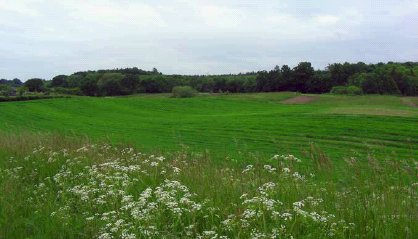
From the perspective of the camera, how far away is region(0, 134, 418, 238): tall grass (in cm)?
472

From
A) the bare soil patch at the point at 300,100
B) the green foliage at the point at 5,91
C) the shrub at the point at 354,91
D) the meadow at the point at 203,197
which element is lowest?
the bare soil patch at the point at 300,100

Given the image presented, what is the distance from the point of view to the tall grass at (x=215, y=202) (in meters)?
4.72

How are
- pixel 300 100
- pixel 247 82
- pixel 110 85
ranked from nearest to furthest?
pixel 300 100 < pixel 110 85 < pixel 247 82

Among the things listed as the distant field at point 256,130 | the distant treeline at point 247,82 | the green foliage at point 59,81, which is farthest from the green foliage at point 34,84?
the distant field at point 256,130

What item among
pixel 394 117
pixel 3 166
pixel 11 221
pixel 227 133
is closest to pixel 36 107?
pixel 227 133

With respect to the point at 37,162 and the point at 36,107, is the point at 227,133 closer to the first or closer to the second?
the point at 37,162

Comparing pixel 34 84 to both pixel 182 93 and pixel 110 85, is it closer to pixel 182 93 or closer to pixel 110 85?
pixel 110 85

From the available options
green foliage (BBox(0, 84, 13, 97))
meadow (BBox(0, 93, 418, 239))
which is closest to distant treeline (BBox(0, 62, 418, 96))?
green foliage (BBox(0, 84, 13, 97))

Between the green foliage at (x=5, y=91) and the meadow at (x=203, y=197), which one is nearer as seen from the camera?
the meadow at (x=203, y=197)

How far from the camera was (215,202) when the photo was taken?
5922 mm

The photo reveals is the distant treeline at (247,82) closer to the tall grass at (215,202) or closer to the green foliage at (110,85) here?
the green foliage at (110,85)

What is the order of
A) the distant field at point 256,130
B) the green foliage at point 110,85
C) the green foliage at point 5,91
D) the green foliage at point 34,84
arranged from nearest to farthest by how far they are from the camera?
1. the distant field at point 256,130
2. the green foliage at point 5,91
3. the green foliage at point 34,84
4. the green foliage at point 110,85

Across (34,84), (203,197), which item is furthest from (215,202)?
(34,84)

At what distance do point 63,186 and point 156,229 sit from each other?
10.4 feet
